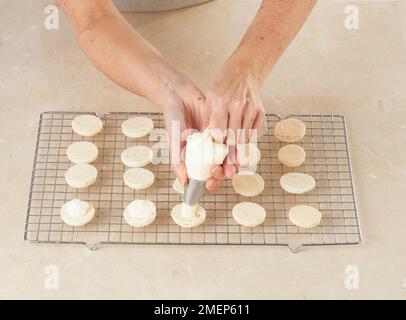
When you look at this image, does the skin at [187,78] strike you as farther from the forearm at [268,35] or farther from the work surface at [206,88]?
the work surface at [206,88]

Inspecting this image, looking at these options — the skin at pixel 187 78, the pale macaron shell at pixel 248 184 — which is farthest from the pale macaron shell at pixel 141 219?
the pale macaron shell at pixel 248 184

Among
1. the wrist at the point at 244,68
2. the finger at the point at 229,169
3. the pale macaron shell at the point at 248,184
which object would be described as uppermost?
the wrist at the point at 244,68

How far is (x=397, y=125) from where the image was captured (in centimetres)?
197

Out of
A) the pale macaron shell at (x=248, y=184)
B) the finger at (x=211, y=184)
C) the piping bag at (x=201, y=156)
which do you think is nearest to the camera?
the piping bag at (x=201, y=156)

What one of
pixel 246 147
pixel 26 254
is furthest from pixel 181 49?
pixel 26 254

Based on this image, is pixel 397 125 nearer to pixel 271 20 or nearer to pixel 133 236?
pixel 271 20

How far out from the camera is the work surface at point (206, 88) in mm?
1562

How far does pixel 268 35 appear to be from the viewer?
1780 mm

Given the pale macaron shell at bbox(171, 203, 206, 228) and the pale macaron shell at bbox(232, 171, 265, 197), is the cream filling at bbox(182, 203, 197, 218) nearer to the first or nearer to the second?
the pale macaron shell at bbox(171, 203, 206, 228)

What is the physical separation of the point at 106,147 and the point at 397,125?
83 cm

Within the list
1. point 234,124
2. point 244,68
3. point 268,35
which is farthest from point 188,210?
point 268,35

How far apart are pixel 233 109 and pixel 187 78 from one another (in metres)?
0.22

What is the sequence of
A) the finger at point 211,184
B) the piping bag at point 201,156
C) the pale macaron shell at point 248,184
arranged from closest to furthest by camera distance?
the piping bag at point 201,156 → the finger at point 211,184 → the pale macaron shell at point 248,184
